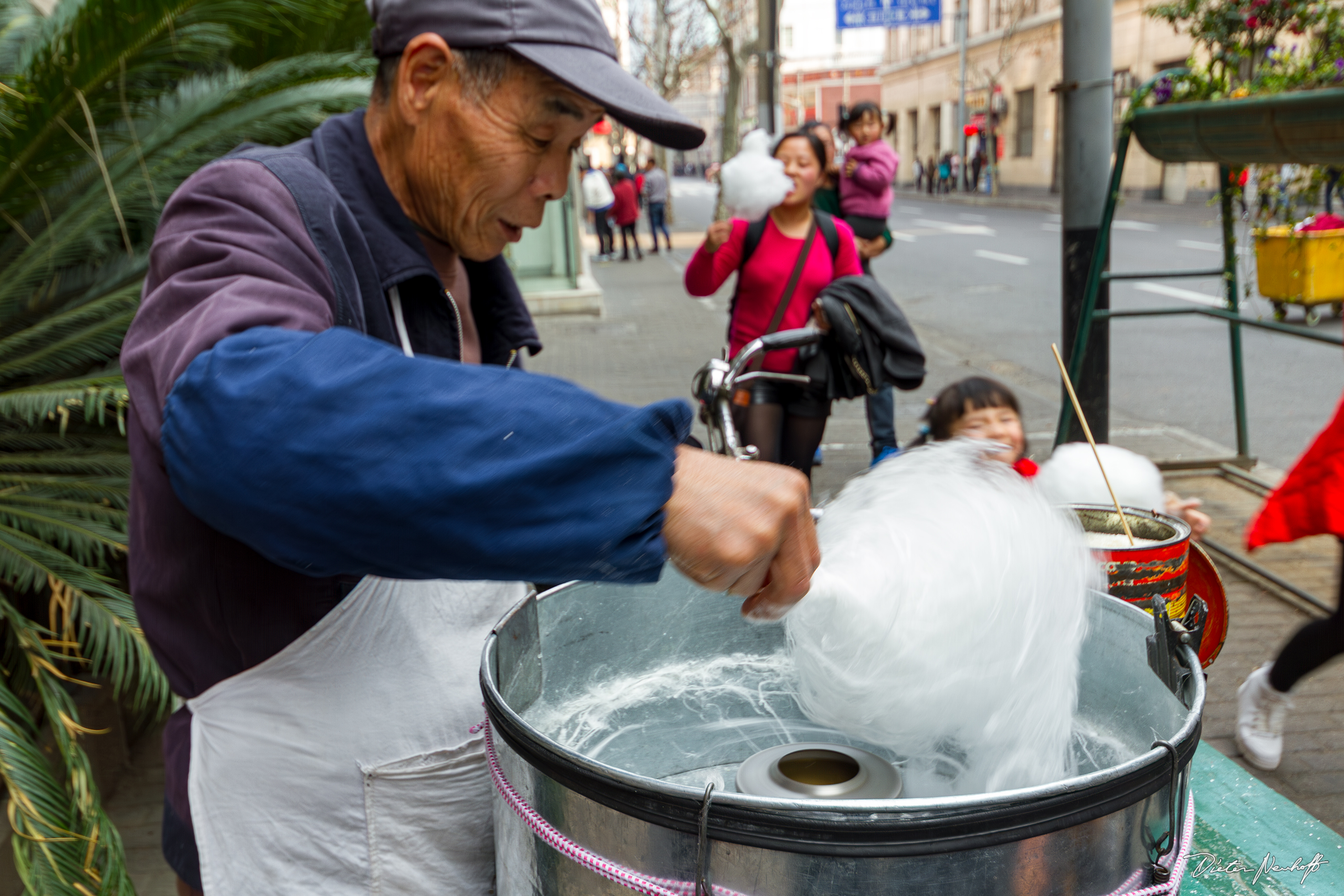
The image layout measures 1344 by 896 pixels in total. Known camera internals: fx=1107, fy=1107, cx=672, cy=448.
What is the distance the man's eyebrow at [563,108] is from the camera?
1.31 m

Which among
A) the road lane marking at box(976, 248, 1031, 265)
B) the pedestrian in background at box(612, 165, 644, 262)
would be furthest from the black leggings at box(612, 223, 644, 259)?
the road lane marking at box(976, 248, 1031, 265)

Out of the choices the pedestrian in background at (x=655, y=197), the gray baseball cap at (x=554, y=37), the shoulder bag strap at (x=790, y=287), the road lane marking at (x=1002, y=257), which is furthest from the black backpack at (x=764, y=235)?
the pedestrian in background at (x=655, y=197)

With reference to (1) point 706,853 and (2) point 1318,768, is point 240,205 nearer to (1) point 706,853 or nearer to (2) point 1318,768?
(1) point 706,853

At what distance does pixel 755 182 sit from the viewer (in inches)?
195

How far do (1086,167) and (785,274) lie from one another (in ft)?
4.56

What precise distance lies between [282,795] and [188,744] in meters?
0.14

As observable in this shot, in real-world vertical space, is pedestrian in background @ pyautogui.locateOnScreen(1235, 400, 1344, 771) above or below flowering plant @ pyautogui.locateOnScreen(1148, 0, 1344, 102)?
below

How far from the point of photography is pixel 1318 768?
10.9 ft

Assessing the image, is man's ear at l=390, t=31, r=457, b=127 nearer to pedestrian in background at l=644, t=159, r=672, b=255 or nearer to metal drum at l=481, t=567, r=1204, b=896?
metal drum at l=481, t=567, r=1204, b=896

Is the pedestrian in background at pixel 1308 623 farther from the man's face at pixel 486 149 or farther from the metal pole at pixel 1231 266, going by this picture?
the man's face at pixel 486 149

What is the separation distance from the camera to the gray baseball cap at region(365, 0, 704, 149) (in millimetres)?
1229

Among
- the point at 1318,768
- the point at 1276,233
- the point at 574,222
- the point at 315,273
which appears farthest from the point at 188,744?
Result: the point at 574,222

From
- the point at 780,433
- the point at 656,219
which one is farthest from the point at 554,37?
the point at 656,219

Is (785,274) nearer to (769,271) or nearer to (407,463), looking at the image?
(769,271)
